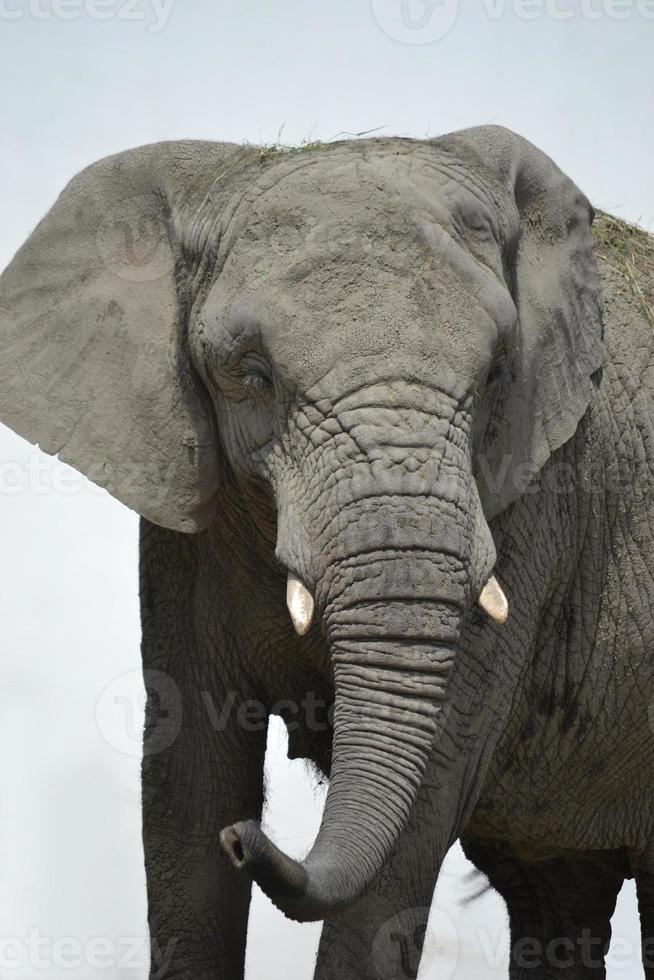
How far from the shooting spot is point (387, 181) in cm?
686

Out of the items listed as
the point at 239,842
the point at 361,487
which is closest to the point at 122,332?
the point at 361,487

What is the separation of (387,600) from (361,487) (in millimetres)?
259

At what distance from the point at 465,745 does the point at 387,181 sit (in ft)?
4.66

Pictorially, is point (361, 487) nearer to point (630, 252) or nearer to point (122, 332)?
point (122, 332)

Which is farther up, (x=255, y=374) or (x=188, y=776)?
(x=255, y=374)

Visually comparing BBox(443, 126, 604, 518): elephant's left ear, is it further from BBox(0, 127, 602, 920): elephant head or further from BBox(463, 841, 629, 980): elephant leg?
BBox(463, 841, 629, 980): elephant leg

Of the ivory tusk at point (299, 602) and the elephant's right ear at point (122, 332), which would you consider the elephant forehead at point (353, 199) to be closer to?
the elephant's right ear at point (122, 332)

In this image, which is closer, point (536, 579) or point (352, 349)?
point (352, 349)

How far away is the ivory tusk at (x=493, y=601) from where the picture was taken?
662 centimetres

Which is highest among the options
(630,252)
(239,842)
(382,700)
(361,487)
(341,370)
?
(630,252)

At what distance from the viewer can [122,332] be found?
286 inches

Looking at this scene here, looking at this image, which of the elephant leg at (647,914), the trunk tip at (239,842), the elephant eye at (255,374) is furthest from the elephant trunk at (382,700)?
the elephant leg at (647,914)

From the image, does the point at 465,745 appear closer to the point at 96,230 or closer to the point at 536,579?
the point at 536,579

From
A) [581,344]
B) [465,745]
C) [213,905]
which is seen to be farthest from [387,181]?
[213,905]
